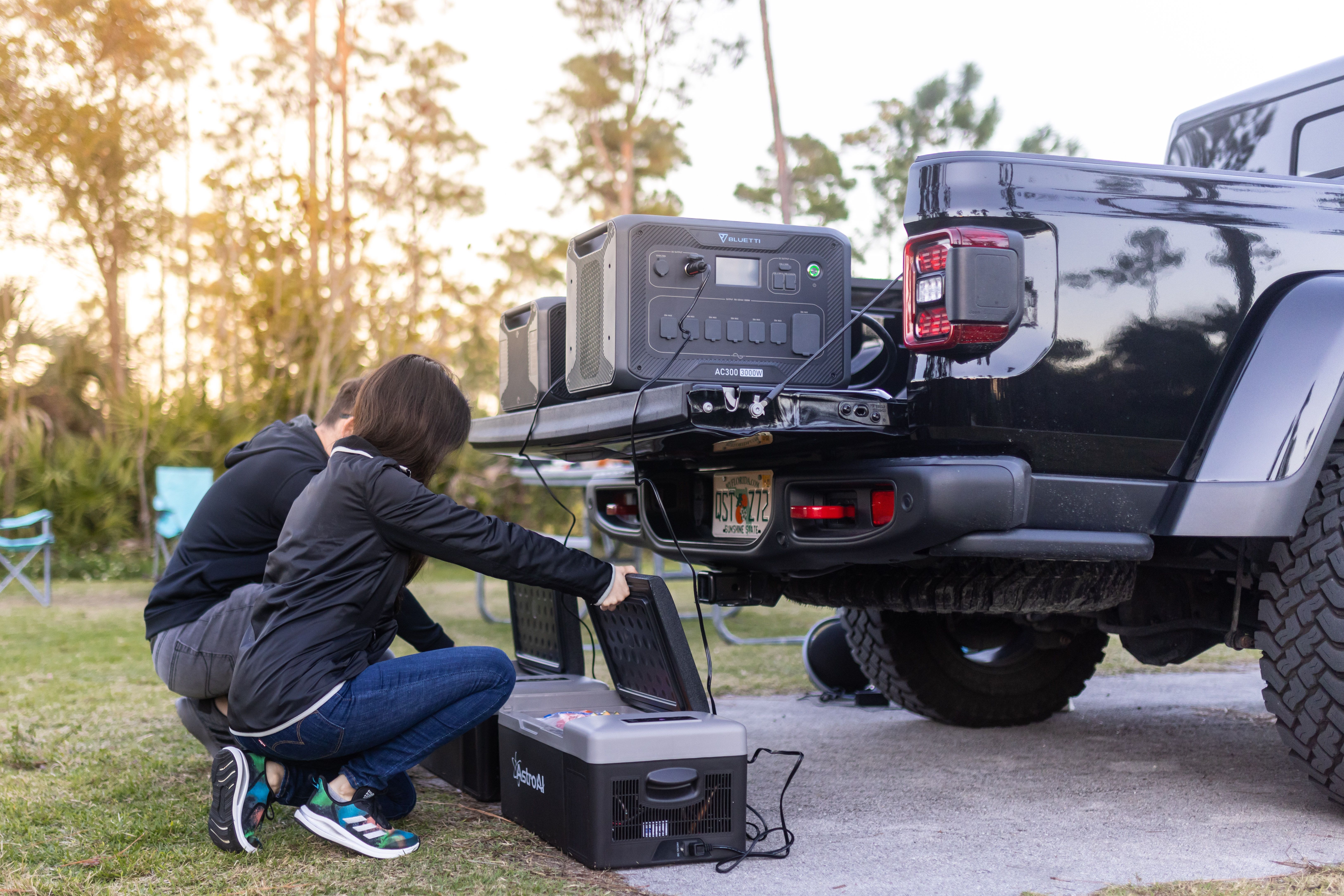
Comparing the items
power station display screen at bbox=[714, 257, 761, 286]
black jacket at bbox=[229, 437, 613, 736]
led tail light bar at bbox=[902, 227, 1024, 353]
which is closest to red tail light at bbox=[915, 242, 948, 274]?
led tail light bar at bbox=[902, 227, 1024, 353]

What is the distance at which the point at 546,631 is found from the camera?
11.7 ft

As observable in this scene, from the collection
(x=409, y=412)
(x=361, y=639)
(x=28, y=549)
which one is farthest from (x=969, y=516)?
(x=28, y=549)

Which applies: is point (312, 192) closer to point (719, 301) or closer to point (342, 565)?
point (719, 301)

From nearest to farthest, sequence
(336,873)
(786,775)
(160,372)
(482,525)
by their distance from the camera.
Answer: (336,873) < (482,525) < (786,775) < (160,372)

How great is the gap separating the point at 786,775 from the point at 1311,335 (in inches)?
73.0

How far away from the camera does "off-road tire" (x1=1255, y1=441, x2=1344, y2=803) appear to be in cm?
275

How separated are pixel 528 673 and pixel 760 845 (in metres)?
1.16

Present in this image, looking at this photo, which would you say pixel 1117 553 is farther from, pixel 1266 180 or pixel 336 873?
pixel 336 873

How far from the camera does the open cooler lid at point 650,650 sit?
8.81 feet

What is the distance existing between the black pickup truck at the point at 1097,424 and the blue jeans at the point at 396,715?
0.66 meters

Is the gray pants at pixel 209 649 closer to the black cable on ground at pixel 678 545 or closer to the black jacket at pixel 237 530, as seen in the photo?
the black jacket at pixel 237 530

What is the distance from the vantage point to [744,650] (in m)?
6.33

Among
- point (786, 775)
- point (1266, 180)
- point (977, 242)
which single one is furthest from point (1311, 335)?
point (786, 775)

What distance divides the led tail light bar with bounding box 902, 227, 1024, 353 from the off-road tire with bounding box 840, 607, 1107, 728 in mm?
1521
